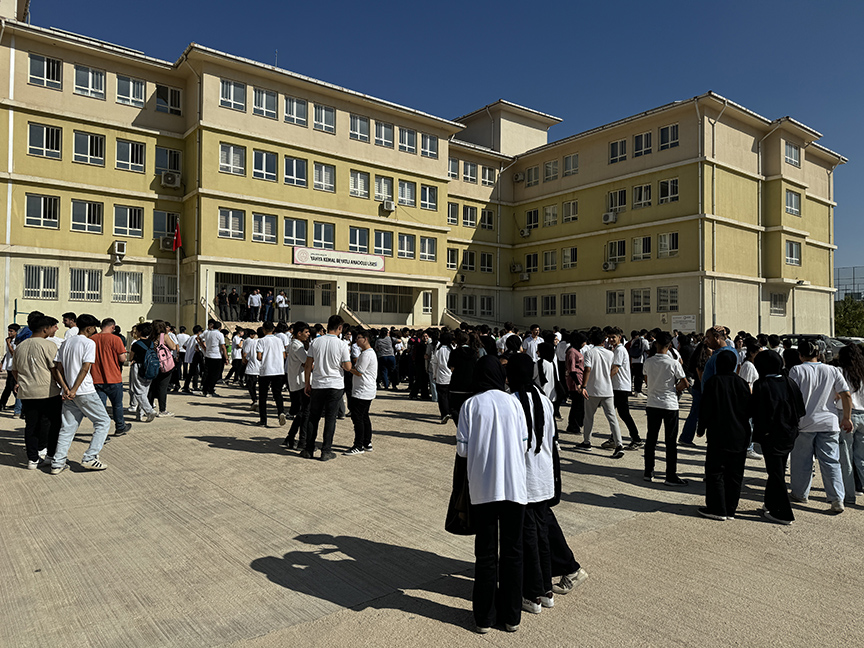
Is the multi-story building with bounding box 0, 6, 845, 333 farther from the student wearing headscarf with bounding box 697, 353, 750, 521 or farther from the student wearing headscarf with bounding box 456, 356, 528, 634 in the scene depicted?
the student wearing headscarf with bounding box 456, 356, 528, 634

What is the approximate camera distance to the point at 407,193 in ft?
112

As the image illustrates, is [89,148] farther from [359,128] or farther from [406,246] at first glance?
[406,246]

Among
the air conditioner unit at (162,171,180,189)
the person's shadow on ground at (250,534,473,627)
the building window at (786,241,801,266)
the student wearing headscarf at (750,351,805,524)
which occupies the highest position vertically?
the air conditioner unit at (162,171,180,189)

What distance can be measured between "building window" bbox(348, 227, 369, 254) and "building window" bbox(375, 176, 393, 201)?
7.08ft

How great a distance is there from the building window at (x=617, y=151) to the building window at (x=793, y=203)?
10109 millimetres

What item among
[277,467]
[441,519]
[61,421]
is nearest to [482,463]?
[441,519]

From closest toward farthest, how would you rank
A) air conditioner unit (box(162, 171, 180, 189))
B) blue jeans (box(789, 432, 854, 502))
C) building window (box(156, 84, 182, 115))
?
blue jeans (box(789, 432, 854, 502)) < air conditioner unit (box(162, 171, 180, 189)) < building window (box(156, 84, 182, 115))

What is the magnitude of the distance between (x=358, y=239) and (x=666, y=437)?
26.5 m

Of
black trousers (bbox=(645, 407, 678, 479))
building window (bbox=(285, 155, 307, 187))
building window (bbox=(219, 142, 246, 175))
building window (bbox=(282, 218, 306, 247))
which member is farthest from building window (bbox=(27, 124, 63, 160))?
black trousers (bbox=(645, 407, 678, 479))

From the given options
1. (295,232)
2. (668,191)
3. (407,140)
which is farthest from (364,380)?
(668,191)

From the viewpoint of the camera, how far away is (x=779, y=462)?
5.93m

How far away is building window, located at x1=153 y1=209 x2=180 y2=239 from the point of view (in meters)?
28.1

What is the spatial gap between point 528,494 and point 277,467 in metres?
4.93

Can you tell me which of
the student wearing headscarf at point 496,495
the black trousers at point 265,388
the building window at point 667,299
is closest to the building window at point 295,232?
the black trousers at point 265,388
